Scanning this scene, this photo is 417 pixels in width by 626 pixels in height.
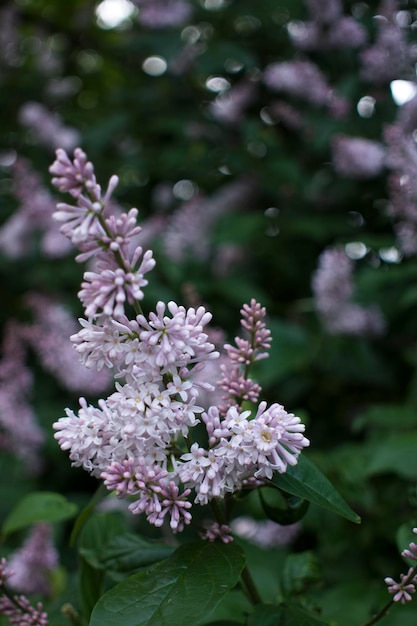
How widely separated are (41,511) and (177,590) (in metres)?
0.73

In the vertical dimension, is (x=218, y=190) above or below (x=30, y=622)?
below

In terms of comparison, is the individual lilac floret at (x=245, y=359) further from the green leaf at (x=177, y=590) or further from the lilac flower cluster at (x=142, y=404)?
the green leaf at (x=177, y=590)

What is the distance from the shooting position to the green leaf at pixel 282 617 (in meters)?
1.04

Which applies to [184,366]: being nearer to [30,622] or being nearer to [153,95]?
[30,622]

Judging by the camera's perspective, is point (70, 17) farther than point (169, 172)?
Yes

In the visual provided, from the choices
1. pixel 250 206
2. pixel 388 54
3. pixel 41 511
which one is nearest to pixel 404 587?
pixel 41 511

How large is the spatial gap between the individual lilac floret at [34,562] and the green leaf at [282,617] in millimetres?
979

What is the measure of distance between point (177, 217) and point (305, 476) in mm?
2348

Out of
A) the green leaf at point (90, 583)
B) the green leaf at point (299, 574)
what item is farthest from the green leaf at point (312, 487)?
the green leaf at point (90, 583)

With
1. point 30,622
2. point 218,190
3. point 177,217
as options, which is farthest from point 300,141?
point 30,622

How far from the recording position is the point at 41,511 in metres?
1.61

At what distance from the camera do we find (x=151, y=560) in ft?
4.09

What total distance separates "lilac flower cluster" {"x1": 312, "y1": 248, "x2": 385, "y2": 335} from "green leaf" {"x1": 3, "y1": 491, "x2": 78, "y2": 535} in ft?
4.65

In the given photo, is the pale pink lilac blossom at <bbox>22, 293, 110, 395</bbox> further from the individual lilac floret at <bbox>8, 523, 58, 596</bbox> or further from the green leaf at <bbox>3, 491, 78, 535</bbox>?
the green leaf at <bbox>3, 491, 78, 535</bbox>
